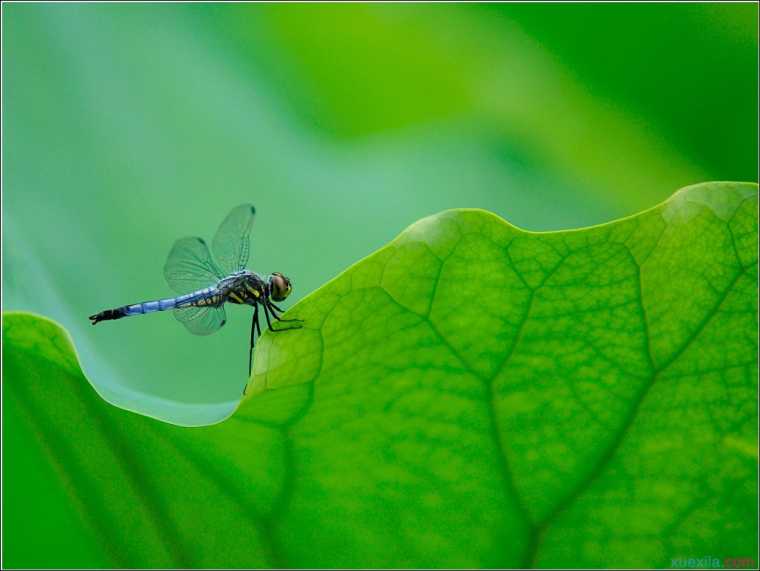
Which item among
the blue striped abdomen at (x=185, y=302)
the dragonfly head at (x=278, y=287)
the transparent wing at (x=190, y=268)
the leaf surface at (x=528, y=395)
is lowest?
the leaf surface at (x=528, y=395)

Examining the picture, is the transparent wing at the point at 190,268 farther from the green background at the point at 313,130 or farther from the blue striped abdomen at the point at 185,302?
the green background at the point at 313,130

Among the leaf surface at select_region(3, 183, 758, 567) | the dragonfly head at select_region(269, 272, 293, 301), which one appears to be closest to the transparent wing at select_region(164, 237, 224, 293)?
the dragonfly head at select_region(269, 272, 293, 301)

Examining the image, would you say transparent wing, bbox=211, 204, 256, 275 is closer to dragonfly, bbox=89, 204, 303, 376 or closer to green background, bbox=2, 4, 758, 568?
dragonfly, bbox=89, 204, 303, 376

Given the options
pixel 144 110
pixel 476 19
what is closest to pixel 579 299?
pixel 144 110

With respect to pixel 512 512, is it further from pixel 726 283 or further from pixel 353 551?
pixel 726 283

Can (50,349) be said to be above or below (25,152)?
below

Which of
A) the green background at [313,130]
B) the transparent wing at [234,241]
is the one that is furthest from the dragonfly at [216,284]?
the green background at [313,130]

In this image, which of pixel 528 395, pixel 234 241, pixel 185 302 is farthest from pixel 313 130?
pixel 528 395
